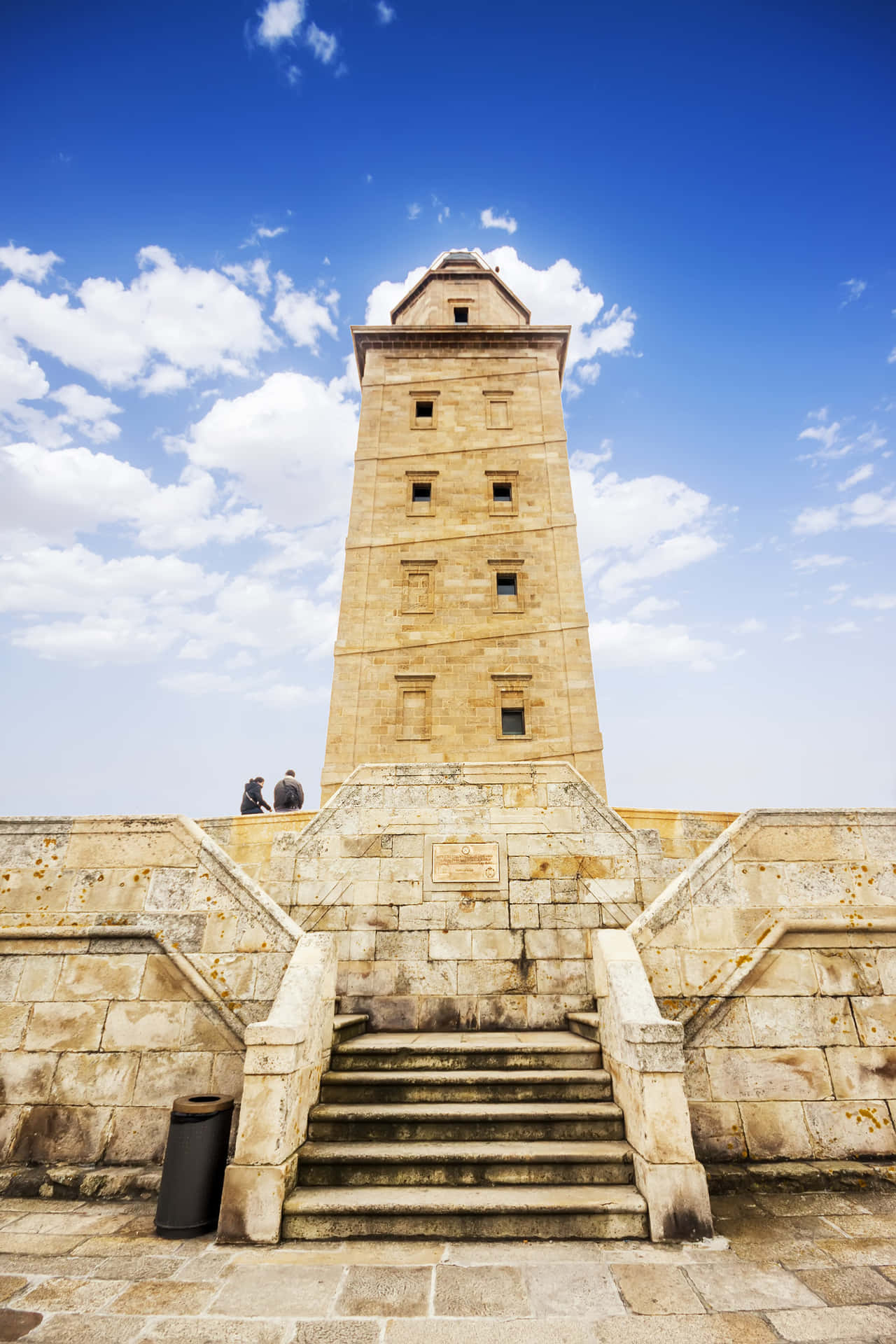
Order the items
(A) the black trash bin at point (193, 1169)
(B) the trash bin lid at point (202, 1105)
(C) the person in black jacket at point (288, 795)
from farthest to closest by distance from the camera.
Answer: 1. (C) the person in black jacket at point (288, 795)
2. (B) the trash bin lid at point (202, 1105)
3. (A) the black trash bin at point (193, 1169)

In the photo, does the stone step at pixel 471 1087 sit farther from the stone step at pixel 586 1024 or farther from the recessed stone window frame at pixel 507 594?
the recessed stone window frame at pixel 507 594

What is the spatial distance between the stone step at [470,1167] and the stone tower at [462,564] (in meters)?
10.8

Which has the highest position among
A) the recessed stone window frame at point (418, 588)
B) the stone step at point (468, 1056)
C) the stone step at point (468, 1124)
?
the recessed stone window frame at point (418, 588)

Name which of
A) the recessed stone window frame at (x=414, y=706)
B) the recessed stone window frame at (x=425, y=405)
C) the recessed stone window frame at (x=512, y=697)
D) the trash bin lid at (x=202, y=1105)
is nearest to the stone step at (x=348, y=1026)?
the trash bin lid at (x=202, y=1105)

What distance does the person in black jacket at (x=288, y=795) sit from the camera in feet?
43.2

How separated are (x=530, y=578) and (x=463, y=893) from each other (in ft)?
40.0

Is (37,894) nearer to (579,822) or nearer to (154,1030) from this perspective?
(154,1030)

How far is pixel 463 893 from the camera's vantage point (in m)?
7.99

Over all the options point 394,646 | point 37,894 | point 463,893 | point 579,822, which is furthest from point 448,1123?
point 394,646

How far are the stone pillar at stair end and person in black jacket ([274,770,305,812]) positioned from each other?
28.0 feet

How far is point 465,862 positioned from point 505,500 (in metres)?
14.4

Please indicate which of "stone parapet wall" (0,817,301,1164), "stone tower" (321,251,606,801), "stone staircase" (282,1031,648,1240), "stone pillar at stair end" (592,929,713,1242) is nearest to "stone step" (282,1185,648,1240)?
"stone staircase" (282,1031,648,1240)

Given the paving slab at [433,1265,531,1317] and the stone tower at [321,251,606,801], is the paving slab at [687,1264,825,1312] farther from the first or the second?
the stone tower at [321,251,606,801]

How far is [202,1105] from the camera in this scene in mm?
5250
